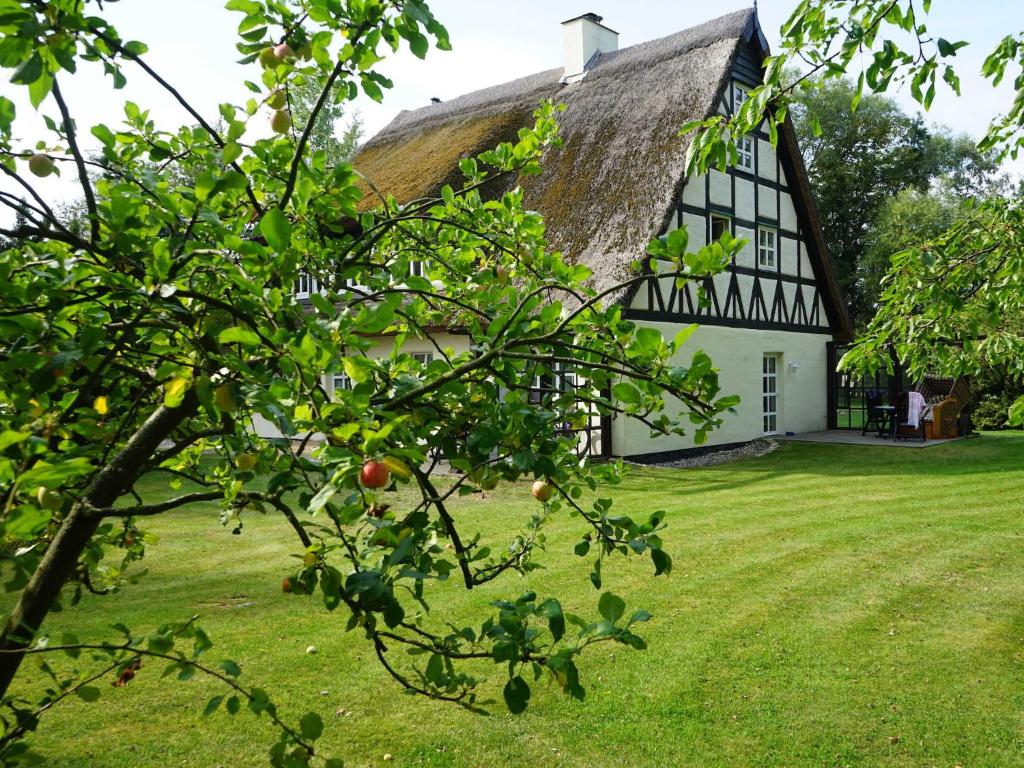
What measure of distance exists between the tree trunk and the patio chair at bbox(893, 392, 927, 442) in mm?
15296

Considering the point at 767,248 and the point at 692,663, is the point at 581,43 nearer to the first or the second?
the point at 767,248

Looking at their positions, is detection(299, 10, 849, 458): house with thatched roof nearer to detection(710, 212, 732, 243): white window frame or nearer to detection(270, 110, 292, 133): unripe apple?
detection(710, 212, 732, 243): white window frame

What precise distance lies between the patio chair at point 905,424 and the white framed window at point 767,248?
3547 millimetres

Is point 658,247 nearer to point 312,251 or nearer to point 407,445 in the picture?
point 407,445

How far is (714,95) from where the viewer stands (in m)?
12.9

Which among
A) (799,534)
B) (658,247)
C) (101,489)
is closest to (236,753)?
(101,489)

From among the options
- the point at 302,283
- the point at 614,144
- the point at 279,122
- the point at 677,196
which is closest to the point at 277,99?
the point at 279,122

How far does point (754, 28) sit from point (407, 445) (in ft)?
48.7

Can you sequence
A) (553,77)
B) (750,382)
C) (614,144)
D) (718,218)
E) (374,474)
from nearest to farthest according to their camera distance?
(374,474)
(614,144)
(718,218)
(750,382)
(553,77)

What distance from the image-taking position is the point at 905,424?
14.8 m

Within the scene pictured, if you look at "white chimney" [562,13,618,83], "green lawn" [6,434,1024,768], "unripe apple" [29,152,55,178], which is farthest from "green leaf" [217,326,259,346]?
"white chimney" [562,13,618,83]

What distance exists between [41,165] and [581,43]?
16.2 meters

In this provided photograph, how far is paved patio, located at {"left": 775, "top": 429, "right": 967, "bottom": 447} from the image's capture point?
1407 cm

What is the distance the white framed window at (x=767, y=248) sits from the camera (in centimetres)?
1519
